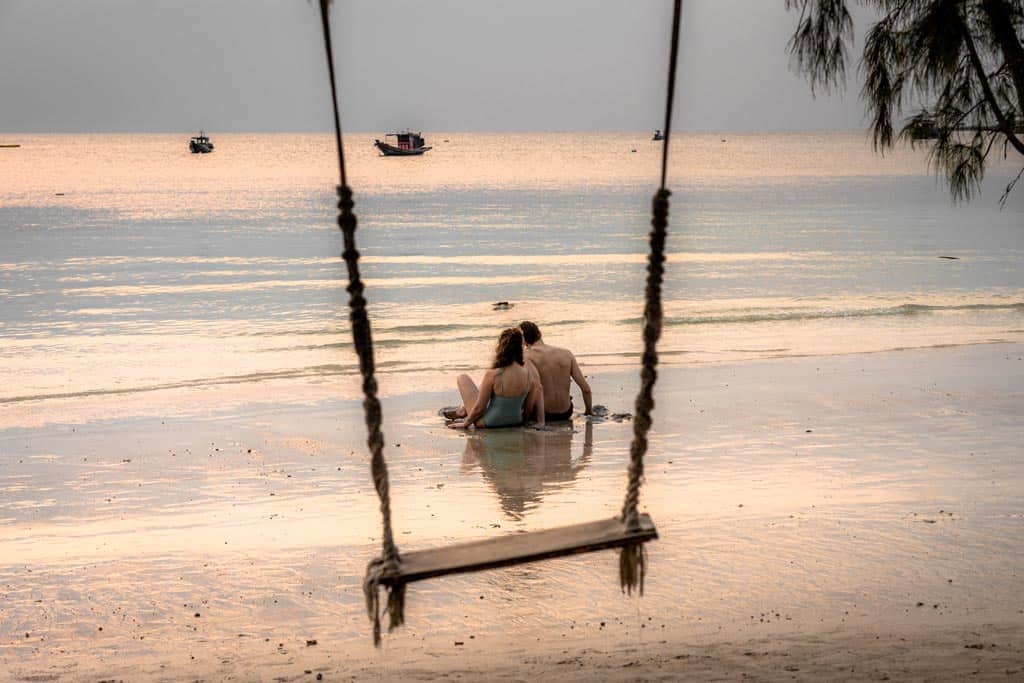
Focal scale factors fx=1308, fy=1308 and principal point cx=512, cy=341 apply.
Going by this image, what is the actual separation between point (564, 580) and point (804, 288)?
2128cm

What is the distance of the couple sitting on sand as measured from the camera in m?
10.1

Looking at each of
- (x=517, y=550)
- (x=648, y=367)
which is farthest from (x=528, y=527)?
(x=517, y=550)

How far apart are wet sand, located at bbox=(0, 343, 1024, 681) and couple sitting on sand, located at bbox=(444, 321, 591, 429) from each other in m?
0.28

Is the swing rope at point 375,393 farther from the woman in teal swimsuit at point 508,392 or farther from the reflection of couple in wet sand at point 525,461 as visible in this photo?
the woman in teal swimsuit at point 508,392

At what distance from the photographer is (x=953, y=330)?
18.6 m

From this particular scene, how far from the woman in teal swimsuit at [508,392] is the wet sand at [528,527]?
0.85 ft

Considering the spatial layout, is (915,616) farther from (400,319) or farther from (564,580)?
(400,319)

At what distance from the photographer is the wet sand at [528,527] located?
526cm

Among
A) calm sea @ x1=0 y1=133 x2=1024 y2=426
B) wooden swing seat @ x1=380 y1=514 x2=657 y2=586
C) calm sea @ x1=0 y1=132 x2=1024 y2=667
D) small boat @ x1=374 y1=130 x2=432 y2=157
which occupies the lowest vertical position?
small boat @ x1=374 y1=130 x2=432 y2=157

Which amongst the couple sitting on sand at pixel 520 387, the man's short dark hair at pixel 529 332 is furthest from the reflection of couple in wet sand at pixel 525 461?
the man's short dark hair at pixel 529 332

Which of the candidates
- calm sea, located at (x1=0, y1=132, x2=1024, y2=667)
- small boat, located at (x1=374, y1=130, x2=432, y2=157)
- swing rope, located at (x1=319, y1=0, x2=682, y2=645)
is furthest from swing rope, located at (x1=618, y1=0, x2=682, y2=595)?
small boat, located at (x1=374, y1=130, x2=432, y2=157)

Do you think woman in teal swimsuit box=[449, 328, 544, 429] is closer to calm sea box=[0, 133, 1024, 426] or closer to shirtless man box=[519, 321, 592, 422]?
shirtless man box=[519, 321, 592, 422]

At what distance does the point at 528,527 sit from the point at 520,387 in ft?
9.62

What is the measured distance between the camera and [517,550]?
12.9ft
